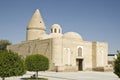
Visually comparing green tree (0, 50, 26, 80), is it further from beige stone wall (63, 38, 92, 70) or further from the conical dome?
the conical dome

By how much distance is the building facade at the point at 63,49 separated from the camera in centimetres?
3897

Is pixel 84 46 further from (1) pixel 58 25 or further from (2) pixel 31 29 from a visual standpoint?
(2) pixel 31 29

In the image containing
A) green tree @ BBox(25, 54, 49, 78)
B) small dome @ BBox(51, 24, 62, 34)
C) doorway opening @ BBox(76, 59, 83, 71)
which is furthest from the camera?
small dome @ BBox(51, 24, 62, 34)

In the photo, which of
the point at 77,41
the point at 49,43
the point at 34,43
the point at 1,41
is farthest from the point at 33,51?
the point at 1,41

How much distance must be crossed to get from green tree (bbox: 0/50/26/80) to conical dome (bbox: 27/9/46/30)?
3273cm

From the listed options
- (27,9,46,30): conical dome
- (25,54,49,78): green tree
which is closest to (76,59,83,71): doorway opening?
(27,9,46,30): conical dome

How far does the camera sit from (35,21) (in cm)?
4894

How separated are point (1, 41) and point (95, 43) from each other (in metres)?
30.9

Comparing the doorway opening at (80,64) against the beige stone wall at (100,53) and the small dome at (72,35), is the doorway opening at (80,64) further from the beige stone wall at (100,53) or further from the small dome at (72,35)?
the small dome at (72,35)

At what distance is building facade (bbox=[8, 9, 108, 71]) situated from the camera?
39.0 metres

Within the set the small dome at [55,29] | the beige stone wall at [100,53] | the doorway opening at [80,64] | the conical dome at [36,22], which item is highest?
the conical dome at [36,22]

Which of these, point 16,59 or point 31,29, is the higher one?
point 31,29

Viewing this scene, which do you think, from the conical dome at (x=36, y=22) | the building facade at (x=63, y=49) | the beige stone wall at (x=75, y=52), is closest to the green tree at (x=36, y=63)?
the building facade at (x=63, y=49)

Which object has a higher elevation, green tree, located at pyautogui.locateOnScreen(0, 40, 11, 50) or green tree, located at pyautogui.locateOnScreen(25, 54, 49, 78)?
green tree, located at pyautogui.locateOnScreen(0, 40, 11, 50)
